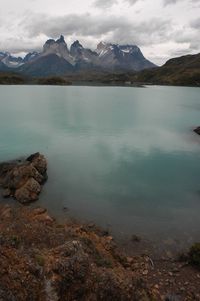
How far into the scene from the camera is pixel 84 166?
134 ft

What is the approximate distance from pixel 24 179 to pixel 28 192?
3243mm

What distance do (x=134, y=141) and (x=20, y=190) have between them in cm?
3155

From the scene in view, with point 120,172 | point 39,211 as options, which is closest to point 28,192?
point 39,211

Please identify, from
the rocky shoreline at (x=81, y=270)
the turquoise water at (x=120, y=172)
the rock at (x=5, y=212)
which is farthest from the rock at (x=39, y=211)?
the rock at (x=5, y=212)

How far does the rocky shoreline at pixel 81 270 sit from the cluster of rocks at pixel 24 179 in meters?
5.92

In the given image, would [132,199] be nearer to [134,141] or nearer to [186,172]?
[186,172]

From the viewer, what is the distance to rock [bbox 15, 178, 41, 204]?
28906mm

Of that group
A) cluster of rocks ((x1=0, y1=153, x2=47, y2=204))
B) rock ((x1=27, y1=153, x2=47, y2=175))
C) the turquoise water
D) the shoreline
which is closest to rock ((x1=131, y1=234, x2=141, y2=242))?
the turquoise water

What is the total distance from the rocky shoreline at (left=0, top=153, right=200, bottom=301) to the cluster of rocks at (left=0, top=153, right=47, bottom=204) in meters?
5.92

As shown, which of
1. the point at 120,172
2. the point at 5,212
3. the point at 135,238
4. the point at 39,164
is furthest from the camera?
the point at 120,172

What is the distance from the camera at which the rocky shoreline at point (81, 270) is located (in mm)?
10664

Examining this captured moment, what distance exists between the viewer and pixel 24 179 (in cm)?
3247

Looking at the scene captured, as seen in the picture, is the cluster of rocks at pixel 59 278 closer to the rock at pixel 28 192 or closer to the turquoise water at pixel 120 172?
the turquoise water at pixel 120 172

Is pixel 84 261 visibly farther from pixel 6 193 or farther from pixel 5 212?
pixel 6 193
